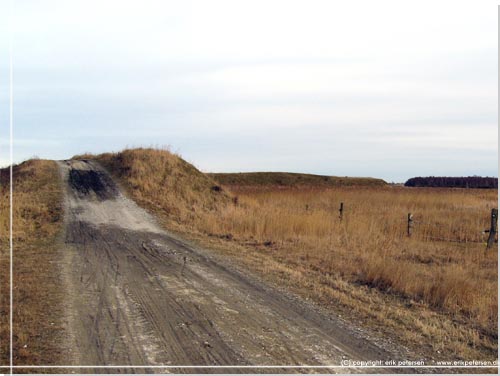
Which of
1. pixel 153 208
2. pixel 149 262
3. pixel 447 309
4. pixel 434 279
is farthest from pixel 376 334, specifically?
pixel 153 208

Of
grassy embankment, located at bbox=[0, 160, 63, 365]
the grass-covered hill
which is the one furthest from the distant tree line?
grassy embankment, located at bbox=[0, 160, 63, 365]

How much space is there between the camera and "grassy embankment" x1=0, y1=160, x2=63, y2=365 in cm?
591

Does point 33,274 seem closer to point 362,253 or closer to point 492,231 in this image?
point 362,253

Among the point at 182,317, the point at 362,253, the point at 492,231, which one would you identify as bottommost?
the point at 182,317

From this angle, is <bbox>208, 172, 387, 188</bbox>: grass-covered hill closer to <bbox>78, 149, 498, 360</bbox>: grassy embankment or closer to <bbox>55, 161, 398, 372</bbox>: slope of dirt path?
<bbox>78, 149, 498, 360</bbox>: grassy embankment

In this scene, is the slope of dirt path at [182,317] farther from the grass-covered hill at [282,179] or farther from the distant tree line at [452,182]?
the distant tree line at [452,182]

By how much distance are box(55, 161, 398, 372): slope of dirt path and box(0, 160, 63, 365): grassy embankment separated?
30 cm

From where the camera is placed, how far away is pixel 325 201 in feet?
99.9

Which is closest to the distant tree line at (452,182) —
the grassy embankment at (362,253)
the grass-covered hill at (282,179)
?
the grass-covered hill at (282,179)

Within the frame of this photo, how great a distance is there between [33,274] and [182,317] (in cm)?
417

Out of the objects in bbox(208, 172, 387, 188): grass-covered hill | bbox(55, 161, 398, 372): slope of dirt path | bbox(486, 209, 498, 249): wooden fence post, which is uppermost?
bbox(208, 172, 387, 188): grass-covered hill

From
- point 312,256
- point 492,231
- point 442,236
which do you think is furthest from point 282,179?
point 312,256

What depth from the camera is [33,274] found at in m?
9.62

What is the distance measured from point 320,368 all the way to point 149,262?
21.0 ft
